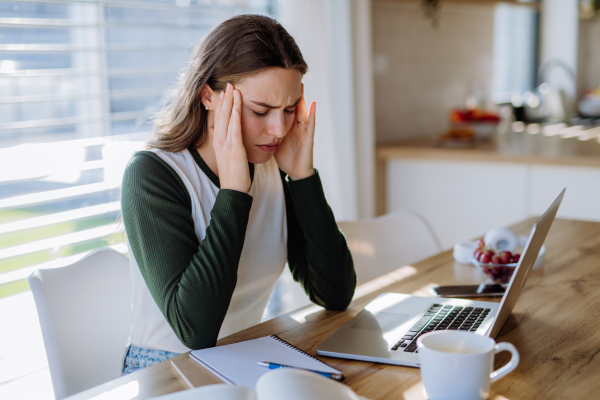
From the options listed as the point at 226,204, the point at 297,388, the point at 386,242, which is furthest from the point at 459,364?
the point at 386,242

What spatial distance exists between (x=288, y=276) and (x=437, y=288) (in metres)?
1.50

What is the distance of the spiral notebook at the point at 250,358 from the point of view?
90 centimetres

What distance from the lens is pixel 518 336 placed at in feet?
3.45

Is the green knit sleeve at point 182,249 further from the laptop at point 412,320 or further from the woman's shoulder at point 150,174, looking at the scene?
the laptop at point 412,320

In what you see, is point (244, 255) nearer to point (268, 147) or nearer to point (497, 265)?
point (268, 147)

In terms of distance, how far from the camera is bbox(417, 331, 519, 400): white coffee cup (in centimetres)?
74

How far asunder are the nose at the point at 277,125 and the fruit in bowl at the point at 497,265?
54 cm

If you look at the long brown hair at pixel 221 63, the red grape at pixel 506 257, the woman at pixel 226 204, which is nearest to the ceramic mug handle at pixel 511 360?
the woman at pixel 226 204

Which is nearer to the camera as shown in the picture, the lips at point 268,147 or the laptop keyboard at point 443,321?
the laptop keyboard at point 443,321

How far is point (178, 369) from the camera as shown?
94 centimetres

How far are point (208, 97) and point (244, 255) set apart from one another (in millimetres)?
345

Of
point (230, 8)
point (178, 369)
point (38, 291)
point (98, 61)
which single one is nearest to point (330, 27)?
point (230, 8)

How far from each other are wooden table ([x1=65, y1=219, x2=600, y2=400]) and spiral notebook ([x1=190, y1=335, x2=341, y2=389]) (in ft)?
0.07

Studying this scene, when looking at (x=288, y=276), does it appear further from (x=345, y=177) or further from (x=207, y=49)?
(x=207, y=49)
